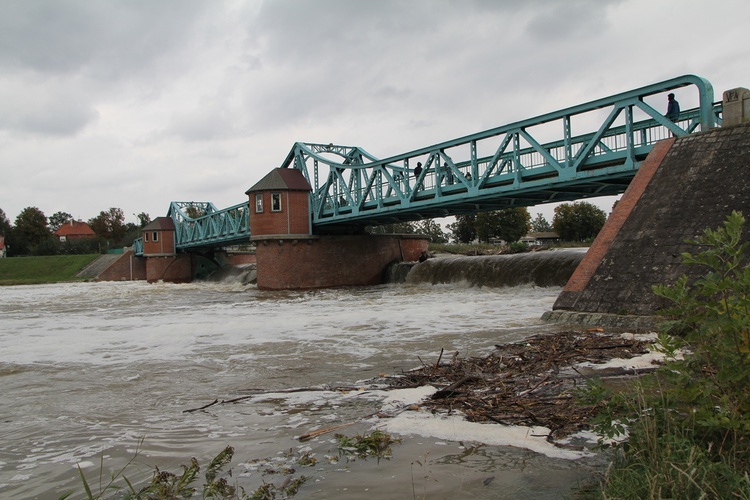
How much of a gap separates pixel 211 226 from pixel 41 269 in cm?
3222

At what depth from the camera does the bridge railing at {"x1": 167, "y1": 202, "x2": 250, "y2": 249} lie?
46719mm

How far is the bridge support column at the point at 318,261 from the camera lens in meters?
34.9

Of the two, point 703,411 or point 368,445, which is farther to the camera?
point 368,445

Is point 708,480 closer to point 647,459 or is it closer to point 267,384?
point 647,459

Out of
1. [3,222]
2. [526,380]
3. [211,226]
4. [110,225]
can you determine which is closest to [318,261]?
[211,226]

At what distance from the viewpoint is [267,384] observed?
7.61 meters

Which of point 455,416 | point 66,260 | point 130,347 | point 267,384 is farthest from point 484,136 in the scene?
point 66,260

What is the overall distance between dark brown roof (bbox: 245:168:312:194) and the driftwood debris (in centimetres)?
2920

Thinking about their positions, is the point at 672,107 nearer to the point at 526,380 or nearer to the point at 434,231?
the point at 526,380

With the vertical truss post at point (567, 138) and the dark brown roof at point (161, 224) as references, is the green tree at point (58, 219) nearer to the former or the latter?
the dark brown roof at point (161, 224)

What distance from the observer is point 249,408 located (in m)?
6.19

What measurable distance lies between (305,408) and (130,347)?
24.0ft

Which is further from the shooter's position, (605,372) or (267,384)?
(267,384)

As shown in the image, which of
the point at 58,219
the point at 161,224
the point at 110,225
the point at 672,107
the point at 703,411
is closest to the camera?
the point at 703,411
